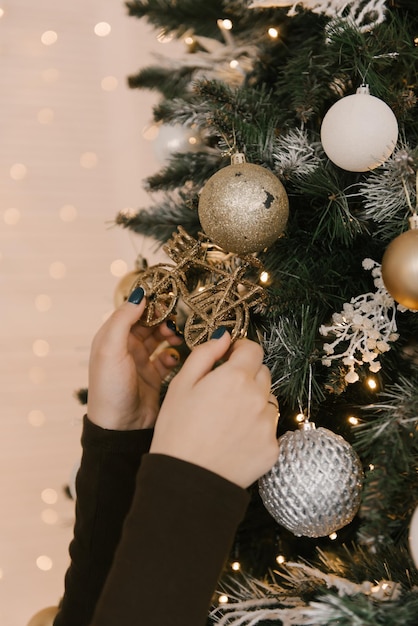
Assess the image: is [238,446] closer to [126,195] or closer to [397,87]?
[397,87]

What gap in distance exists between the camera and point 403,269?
456 millimetres

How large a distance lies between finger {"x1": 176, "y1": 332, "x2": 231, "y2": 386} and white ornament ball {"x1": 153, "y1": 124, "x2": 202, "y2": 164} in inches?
15.9

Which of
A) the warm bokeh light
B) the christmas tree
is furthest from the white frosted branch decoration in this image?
the warm bokeh light

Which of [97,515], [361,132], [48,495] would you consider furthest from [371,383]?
[48,495]

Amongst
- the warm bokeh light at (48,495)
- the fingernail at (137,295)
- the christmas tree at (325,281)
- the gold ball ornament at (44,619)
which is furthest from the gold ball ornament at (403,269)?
the warm bokeh light at (48,495)

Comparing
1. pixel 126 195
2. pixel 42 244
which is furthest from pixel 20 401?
pixel 126 195

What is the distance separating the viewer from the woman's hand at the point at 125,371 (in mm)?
654

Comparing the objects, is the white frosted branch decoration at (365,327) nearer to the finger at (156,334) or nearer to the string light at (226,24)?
the finger at (156,334)

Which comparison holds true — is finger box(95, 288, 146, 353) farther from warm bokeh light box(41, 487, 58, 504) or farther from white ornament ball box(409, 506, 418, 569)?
warm bokeh light box(41, 487, 58, 504)

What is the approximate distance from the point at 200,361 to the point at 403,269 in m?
0.19

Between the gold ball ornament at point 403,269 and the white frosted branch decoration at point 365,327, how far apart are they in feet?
0.27

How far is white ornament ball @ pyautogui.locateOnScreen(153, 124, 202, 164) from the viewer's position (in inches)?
33.4

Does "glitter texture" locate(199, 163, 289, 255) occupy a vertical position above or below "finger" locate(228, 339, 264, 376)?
above

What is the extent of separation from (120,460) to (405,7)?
597 mm
